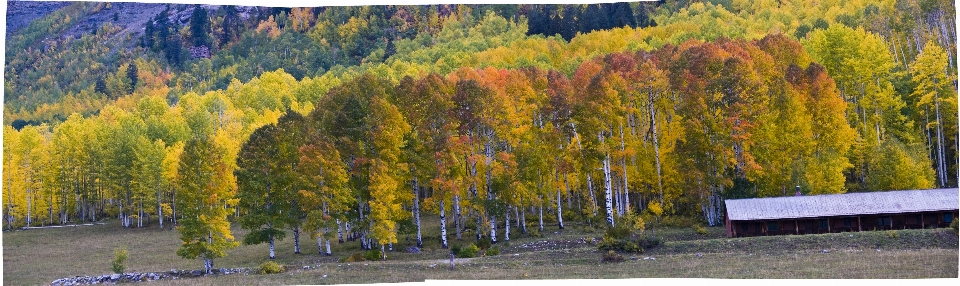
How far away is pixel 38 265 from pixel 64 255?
5389 millimetres

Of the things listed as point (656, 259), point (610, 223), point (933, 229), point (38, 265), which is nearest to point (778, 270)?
point (656, 259)

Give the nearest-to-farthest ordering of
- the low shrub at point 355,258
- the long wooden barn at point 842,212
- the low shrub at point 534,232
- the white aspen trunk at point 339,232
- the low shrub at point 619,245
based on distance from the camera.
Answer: the low shrub at point 619,245
the long wooden barn at point 842,212
the low shrub at point 355,258
the low shrub at point 534,232
the white aspen trunk at point 339,232

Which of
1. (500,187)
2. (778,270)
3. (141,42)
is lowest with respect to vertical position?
(778,270)

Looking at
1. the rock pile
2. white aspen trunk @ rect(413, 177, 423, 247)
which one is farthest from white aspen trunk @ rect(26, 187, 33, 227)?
white aspen trunk @ rect(413, 177, 423, 247)

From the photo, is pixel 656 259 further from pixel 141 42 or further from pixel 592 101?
pixel 141 42

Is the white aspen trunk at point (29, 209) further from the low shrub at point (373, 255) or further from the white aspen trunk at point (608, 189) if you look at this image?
the white aspen trunk at point (608, 189)

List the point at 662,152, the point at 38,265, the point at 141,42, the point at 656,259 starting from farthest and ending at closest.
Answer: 1. the point at 141,42
2. the point at 662,152
3. the point at 38,265
4. the point at 656,259

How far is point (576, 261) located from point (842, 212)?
10.9 metres

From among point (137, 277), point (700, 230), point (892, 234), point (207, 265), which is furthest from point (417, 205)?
point (892, 234)

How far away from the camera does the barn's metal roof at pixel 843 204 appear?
42.5 meters

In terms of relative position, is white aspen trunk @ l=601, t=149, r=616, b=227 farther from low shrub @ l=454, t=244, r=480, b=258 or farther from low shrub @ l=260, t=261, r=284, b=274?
low shrub @ l=260, t=261, r=284, b=274

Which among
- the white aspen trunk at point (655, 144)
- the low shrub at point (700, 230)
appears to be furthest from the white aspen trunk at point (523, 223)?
the low shrub at point (700, 230)

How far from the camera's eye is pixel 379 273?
39.8m

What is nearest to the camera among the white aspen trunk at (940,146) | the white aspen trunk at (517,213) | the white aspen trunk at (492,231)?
the white aspen trunk at (940,146)
